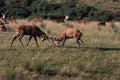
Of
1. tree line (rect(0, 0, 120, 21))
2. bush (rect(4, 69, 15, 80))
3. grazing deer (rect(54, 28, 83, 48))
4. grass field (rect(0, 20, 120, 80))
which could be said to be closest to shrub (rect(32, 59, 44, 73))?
grass field (rect(0, 20, 120, 80))

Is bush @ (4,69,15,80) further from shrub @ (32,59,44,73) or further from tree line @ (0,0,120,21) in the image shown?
tree line @ (0,0,120,21)

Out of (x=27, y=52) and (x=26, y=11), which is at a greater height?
(x=27, y=52)

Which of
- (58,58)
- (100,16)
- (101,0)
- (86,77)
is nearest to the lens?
(86,77)

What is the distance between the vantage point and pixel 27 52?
1667 cm

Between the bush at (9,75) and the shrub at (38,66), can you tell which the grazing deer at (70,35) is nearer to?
the shrub at (38,66)

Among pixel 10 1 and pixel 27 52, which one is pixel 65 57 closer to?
pixel 27 52

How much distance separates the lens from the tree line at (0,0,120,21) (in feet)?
162

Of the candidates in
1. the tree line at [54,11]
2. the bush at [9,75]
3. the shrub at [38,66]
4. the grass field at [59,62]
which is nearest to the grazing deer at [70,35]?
the grass field at [59,62]

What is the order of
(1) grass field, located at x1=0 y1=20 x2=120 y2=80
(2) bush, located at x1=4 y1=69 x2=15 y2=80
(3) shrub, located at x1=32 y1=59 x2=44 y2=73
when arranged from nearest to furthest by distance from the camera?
(2) bush, located at x1=4 y1=69 x2=15 y2=80, (1) grass field, located at x1=0 y1=20 x2=120 y2=80, (3) shrub, located at x1=32 y1=59 x2=44 y2=73

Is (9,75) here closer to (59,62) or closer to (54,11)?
(59,62)

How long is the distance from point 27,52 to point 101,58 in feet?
11.2

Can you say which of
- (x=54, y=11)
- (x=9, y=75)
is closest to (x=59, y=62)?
(x=9, y=75)

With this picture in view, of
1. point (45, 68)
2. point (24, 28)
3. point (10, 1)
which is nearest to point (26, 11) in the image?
point (10, 1)

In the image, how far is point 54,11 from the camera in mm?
53531
